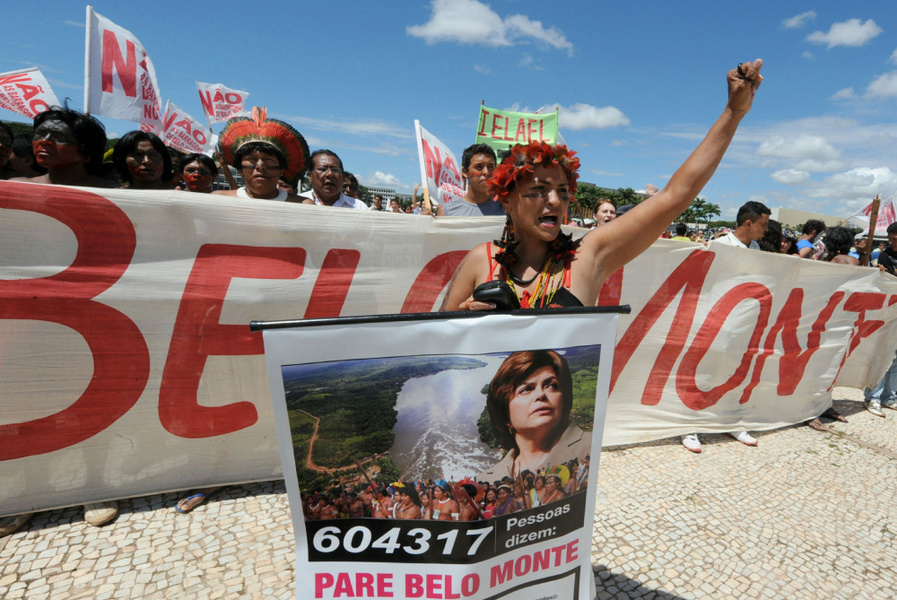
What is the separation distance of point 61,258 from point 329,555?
7.68 feet

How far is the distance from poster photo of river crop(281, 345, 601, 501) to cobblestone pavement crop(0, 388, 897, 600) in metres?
1.40

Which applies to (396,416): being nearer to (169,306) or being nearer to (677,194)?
(677,194)

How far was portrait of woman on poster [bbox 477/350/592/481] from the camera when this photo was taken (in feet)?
3.95

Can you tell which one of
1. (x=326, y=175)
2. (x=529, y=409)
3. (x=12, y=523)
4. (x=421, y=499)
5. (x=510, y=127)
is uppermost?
(x=510, y=127)

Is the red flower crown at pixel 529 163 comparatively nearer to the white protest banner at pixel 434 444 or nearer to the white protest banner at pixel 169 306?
the white protest banner at pixel 434 444

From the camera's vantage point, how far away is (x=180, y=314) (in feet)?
8.84

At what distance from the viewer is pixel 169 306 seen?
2.67 m

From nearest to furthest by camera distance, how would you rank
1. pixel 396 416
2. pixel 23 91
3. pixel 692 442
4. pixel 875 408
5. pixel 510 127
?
pixel 396 416
pixel 692 442
pixel 875 408
pixel 510 127
pixel 23 91

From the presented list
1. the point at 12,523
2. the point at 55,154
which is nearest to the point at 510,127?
the point at 55,154

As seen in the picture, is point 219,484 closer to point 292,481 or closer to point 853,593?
point 292,481

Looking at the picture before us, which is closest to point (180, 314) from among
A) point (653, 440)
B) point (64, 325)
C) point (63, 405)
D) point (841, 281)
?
point (64, 325)

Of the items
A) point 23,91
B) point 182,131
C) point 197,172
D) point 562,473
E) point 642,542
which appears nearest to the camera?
point 562,473

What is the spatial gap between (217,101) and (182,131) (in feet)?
4.90

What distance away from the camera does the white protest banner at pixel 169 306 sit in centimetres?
246
